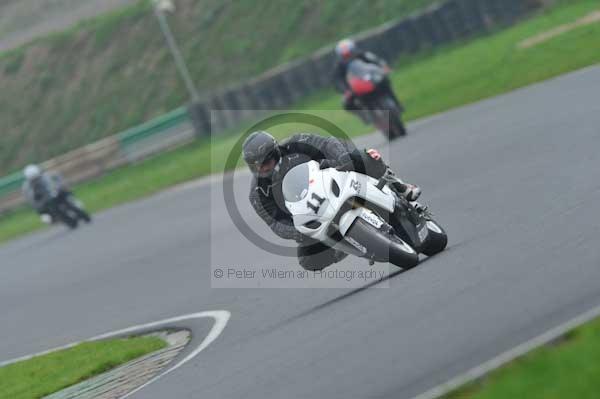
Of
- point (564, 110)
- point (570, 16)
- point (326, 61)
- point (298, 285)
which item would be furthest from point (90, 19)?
point (298, 285)

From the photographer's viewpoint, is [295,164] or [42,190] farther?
[42,190]

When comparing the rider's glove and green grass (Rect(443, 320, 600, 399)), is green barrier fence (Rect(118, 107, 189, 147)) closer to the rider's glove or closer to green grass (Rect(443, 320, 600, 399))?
the rider's glove

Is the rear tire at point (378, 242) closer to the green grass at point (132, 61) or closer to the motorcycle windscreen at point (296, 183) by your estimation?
the motorcycle windscreen at point (296, 183)

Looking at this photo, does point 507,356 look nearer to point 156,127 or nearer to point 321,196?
point 321,196

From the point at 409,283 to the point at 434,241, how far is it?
3.01 feet

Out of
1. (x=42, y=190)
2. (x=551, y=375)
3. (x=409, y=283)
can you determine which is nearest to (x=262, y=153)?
(x=409, y=283)

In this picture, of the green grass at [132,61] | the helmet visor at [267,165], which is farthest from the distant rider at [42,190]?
the helmet visor at [267,165]

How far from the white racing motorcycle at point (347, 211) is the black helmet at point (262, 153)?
17cm

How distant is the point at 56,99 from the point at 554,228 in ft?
108

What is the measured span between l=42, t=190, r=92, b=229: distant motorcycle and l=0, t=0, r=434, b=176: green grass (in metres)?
12.6

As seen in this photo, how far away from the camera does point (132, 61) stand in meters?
39.3

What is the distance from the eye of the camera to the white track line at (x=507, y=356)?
5816 millimetres

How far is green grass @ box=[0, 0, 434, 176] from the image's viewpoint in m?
36.3

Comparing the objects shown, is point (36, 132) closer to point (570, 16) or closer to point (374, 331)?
point (570, 16)
